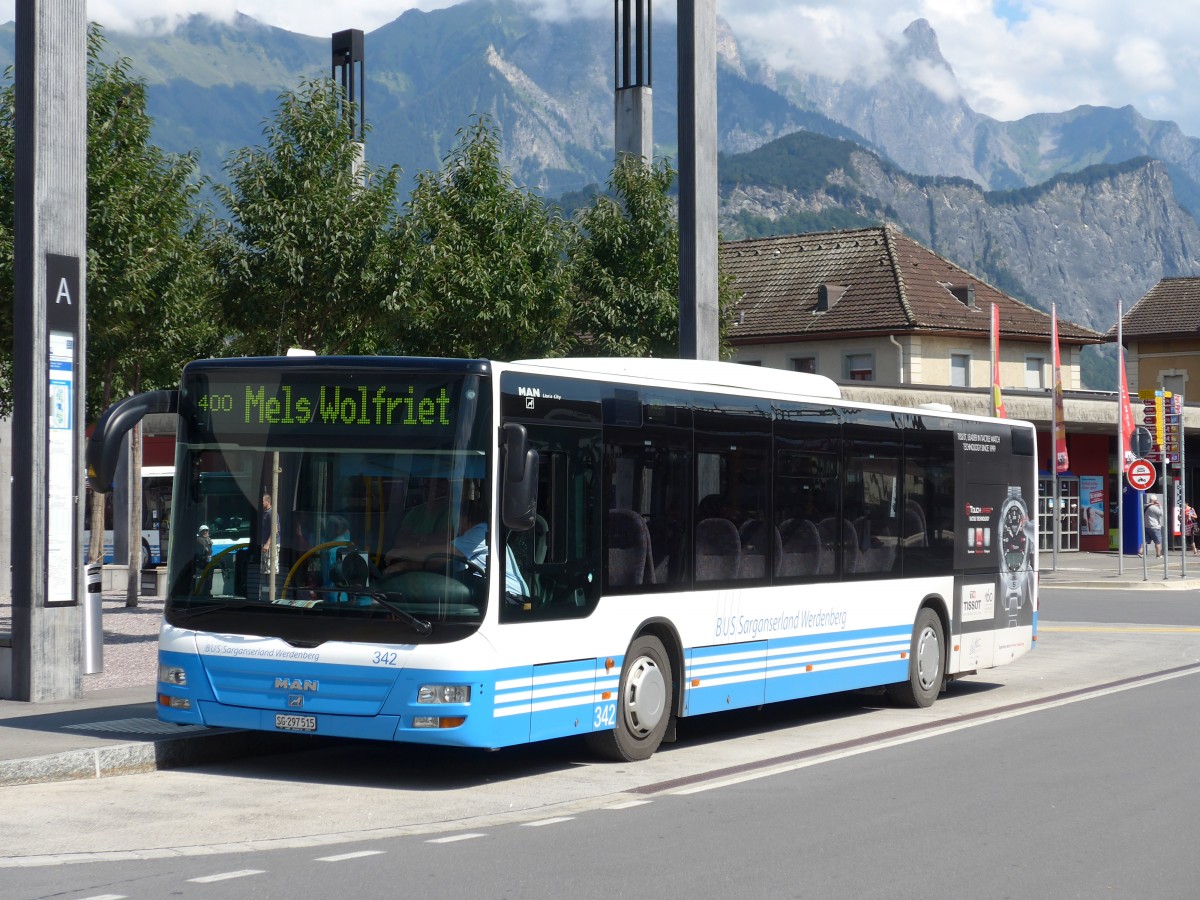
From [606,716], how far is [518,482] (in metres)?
1.99

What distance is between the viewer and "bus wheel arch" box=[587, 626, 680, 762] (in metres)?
11.2

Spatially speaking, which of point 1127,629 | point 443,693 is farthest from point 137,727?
point 1127,629

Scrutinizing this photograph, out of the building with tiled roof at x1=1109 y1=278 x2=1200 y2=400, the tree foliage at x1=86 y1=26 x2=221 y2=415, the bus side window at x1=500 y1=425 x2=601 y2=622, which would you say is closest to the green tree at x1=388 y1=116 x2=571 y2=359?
the tree foliage at x1=86 y1=26 x2=221 y2=415

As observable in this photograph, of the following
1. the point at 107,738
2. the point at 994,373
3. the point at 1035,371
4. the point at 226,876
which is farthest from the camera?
the point at 1035,371

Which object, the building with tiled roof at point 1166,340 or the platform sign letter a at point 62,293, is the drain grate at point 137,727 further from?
the building with tiled roof at point 1166,340

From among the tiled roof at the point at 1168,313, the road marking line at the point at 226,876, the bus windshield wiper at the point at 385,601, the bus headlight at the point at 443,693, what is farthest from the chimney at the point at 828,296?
the road marking line at the point at 226,876

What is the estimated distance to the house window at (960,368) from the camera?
59406 mm

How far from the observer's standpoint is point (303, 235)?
19594 mm

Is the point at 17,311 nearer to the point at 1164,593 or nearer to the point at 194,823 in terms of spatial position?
the point at 194,823

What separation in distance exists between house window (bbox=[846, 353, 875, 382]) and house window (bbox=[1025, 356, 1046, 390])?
6.54 meters

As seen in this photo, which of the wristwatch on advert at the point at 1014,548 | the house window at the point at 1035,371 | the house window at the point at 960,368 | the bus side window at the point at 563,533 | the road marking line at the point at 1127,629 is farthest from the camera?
the house window at the point at 1035,371

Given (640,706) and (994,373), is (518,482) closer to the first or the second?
(640,706)

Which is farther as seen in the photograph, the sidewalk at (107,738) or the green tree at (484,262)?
the green tree at (484,262)

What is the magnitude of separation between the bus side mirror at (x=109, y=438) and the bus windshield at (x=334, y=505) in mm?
401
